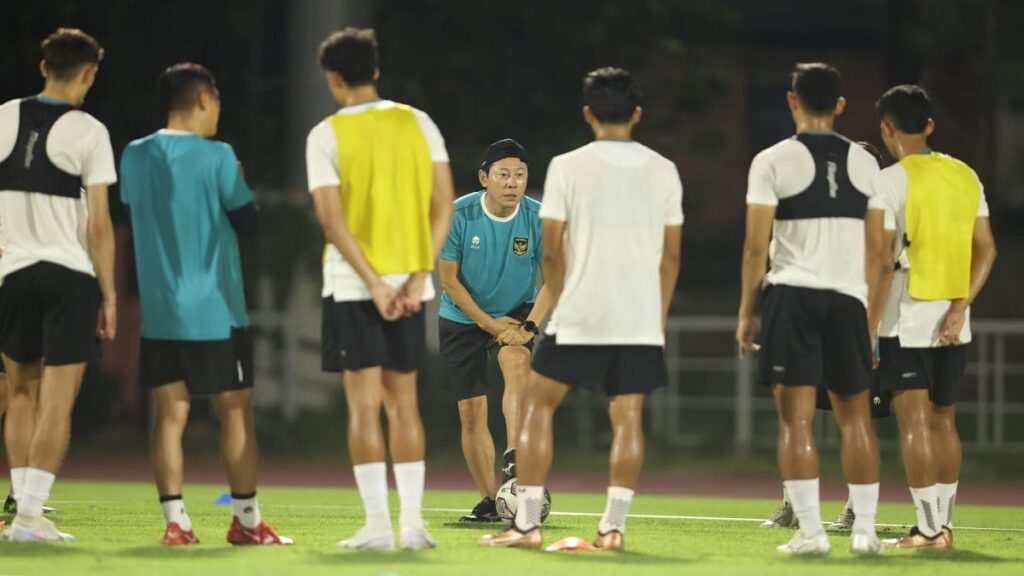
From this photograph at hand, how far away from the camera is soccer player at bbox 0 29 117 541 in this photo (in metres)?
8.27

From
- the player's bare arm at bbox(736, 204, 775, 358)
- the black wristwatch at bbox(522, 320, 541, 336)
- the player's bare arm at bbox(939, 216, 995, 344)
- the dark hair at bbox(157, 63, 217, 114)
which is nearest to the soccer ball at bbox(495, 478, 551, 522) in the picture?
the black wristwatch at bbox(522, 320, 541, 336)

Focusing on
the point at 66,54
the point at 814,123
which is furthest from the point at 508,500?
the point at 66,54

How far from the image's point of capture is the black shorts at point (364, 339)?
799cm

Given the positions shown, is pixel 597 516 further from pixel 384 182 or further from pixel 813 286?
pixel 384 182

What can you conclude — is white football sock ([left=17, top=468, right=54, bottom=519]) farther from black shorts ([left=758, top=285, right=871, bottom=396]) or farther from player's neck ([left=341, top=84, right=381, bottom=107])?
black shorts ([left=758, top=285, right=871, bottom=396])

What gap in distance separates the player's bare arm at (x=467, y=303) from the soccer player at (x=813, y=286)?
2.24 meters

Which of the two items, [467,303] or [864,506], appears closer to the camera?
[864,506]

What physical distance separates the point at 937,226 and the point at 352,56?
3256mm

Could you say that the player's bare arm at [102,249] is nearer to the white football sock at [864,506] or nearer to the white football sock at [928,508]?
the white football sock at [864,506]

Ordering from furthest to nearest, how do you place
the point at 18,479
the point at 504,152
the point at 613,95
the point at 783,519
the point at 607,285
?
the point at 783,519, the point at 504,152, the point at 18,479, the point at 613,95, the point at 607,285

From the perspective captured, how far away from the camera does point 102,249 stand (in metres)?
8.33

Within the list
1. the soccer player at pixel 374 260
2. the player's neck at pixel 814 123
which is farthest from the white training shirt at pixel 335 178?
the player's neck at pixel 814 123

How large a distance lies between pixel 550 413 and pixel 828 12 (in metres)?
27.0

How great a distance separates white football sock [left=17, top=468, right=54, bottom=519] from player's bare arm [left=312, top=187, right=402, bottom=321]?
1865mm
